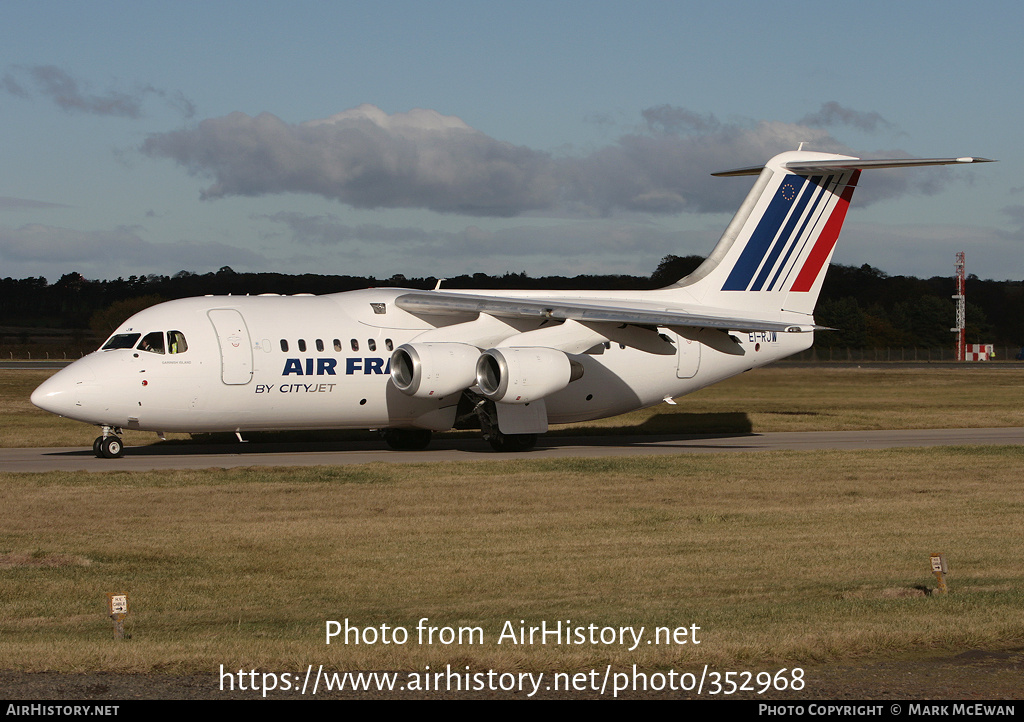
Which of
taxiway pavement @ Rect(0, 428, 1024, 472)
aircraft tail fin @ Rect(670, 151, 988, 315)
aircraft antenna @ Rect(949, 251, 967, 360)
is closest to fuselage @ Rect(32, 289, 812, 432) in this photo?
taxiway pavement @ Rect(0, 428, 1024, 472)

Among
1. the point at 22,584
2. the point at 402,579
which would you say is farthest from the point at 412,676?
the point at 22,584

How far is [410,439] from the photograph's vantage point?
28.1 m

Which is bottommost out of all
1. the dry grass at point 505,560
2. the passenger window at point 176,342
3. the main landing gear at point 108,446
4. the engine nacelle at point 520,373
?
the dry grass at point 505,560

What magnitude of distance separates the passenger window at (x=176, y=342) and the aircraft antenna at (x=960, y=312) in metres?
78.4

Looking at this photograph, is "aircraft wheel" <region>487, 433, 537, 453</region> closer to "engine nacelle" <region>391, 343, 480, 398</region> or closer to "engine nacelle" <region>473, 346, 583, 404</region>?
"engine nacelle" <region>473, 346, 583, 404</region>

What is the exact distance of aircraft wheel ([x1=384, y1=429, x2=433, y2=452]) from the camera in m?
28.0

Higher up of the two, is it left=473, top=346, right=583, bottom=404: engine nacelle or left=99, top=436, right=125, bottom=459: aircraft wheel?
left=473, top=346, right=583, bottom=404: engine nacelle

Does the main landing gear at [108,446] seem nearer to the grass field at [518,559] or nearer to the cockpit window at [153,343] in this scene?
the cockpit window at [153,343]

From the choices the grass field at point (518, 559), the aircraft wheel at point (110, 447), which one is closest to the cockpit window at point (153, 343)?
the aircraft wheel at point (110, 447)

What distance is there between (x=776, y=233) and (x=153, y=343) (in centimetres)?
1660

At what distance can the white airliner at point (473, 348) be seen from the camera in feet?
77.9

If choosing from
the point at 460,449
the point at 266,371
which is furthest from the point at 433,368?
the point at 460,449

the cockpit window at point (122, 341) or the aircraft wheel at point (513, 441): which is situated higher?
the cockpit window at point (122, 341)
